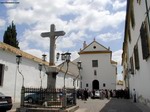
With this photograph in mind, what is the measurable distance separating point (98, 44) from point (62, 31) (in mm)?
41801

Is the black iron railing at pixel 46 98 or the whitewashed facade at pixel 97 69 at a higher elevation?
the whitewashed facade at pixel 97 69

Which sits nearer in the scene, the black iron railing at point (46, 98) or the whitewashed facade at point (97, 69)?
the black iron railing at point (46, 98)

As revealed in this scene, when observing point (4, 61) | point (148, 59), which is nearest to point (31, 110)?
point (148, 59)

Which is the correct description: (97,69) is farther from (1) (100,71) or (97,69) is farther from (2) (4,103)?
(2) (4,103)

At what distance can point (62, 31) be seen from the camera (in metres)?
16.5

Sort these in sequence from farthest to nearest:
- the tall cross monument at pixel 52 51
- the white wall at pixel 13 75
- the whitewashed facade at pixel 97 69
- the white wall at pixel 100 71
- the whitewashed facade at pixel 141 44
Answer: the whitewashed facade at pixel 97 69, the white wall at pixel 100 71, the white wall at pixel 13 75, the tall cross monument at pixel 52 51, the whitewashed facade at pixel 141 44

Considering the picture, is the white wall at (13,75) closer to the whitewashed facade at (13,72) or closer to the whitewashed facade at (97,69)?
the whitewashed facade at (13,72)

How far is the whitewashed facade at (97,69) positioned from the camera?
180 feet

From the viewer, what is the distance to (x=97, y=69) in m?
55.9

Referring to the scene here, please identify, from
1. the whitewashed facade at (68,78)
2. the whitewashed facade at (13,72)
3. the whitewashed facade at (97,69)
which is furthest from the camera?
the whitewashed facade at (97,69)

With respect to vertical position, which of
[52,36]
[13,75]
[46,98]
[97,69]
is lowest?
[46,98]

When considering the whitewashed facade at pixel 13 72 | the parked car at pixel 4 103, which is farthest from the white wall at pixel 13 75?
the parked car at pixel 4 103

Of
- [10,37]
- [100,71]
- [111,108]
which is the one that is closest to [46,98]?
[111,108]

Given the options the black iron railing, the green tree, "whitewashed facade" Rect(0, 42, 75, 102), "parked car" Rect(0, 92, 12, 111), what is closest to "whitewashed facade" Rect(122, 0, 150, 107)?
the black iron railing
